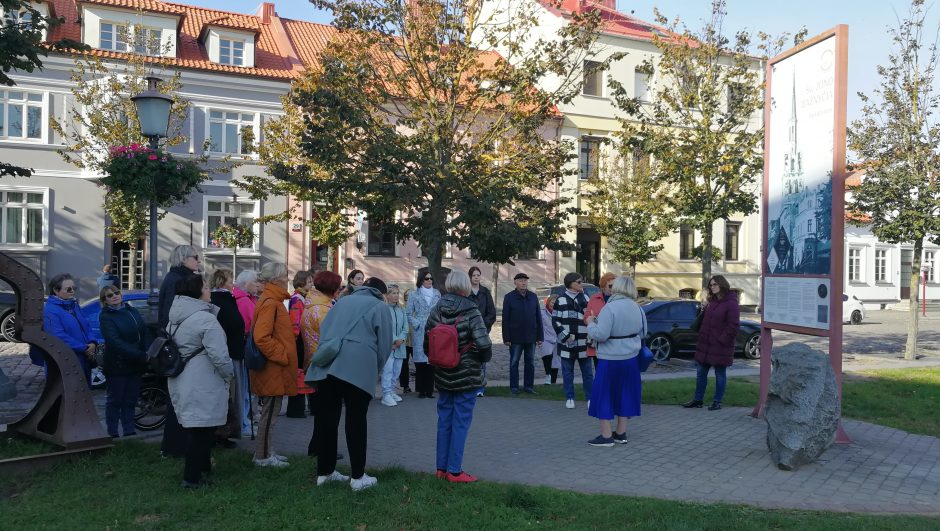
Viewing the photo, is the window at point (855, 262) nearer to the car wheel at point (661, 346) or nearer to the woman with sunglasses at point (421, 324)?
the car wheel at point (661, 346)

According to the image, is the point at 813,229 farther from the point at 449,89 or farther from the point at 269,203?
the point at 269,203

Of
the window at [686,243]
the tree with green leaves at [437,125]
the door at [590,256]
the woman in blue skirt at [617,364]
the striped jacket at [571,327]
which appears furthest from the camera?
the window at [686,243]

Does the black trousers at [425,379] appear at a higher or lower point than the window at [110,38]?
lower

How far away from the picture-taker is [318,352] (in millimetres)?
6156

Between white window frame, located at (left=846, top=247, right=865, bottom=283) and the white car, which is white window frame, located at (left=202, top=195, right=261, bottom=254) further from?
white window frame, located at (left=846, top=247, right=865, bottom=283)

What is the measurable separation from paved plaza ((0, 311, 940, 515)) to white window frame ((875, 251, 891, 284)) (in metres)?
44.2

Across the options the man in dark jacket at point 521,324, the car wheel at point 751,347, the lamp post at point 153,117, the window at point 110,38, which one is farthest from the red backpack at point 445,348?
the window at point 110,38

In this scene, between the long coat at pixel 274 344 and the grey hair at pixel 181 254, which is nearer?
the long coat at pixel 274 344

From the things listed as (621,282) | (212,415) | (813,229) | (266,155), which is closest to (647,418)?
(621,282)

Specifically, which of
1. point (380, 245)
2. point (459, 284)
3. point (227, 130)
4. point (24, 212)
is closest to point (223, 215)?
point (227, 130)

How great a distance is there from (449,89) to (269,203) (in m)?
17.4

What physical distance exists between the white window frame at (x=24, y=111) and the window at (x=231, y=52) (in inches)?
259

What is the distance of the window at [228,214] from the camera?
1156 inches

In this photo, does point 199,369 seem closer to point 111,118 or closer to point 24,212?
point 111,118
